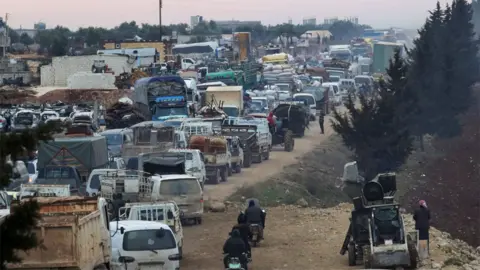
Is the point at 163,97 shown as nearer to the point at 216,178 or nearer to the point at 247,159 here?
the point at 247,159

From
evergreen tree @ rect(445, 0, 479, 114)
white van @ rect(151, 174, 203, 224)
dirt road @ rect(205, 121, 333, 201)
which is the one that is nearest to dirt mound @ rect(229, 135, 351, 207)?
dirt road @ rect(205, 121, 333, 201)

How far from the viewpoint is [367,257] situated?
68.3ft

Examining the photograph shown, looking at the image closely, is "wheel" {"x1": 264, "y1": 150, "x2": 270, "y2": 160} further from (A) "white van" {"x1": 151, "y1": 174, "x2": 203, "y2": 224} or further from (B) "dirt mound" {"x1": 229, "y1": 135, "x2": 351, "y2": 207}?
(A) "white van" {"x1": 151, "y1": 174, "x2": 203, "y2": 224}

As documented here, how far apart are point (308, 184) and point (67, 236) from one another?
2440 cm

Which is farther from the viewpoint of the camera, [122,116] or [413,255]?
[122,116]

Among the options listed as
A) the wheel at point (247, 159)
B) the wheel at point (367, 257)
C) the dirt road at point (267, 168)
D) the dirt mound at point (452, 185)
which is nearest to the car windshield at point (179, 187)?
the wheel at point (367, 257)

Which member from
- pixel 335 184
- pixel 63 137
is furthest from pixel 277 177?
pixel 63 137

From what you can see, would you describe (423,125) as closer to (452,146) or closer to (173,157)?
(452,146)

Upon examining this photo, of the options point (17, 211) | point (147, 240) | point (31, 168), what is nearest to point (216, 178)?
point (31, 168)

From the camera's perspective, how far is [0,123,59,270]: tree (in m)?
11.8

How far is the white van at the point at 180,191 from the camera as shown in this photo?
25844mm

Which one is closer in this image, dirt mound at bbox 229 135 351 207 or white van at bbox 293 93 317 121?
dirt mound at bbox 229 135 351 207

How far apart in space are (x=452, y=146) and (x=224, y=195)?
84.3ft

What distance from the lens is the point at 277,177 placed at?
3828 cm
